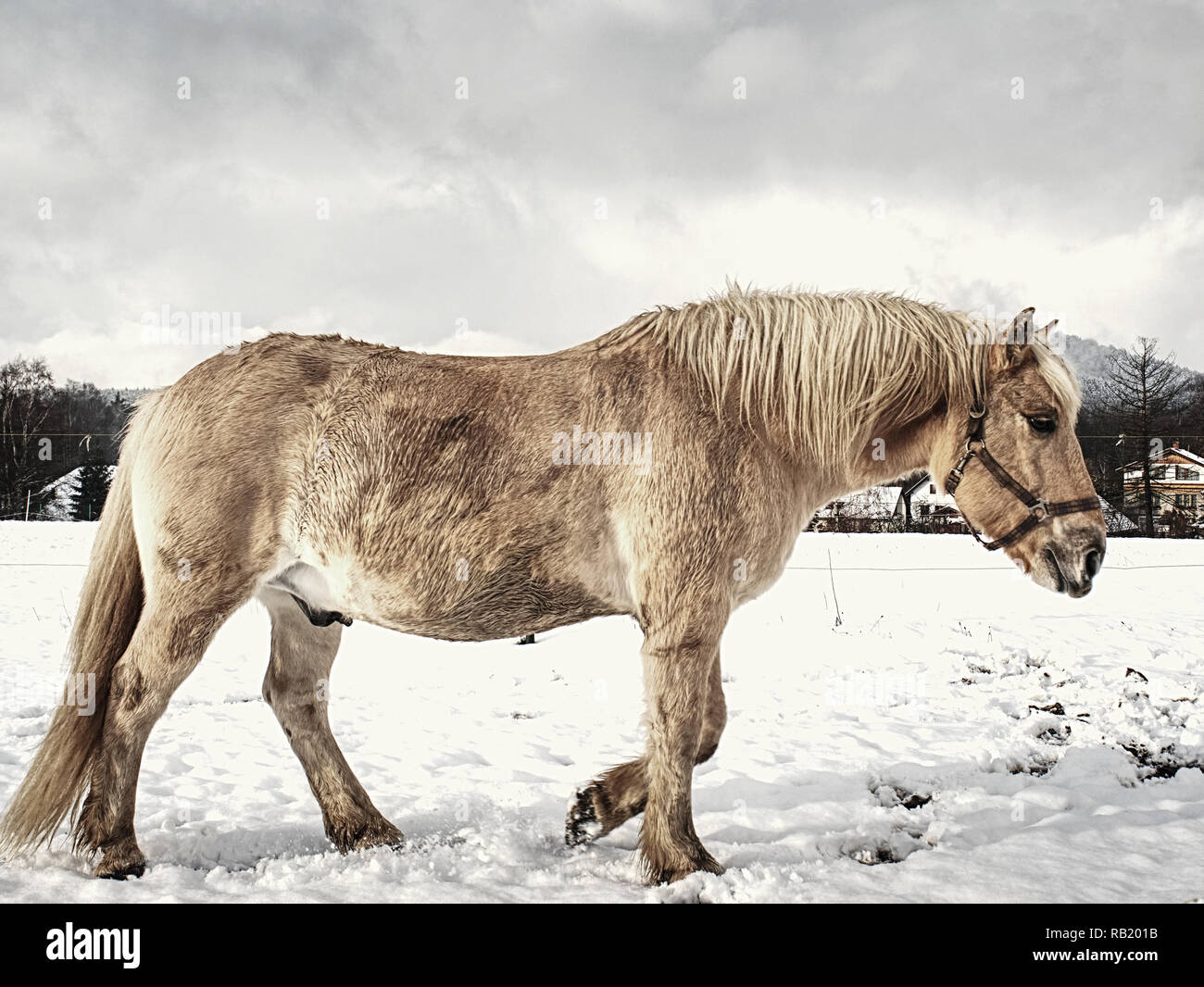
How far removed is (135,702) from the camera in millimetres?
3471

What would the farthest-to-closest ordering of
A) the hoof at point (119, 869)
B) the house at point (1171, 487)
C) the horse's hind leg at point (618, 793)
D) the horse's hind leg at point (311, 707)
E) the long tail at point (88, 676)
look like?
the house at point (1171, 487)
the horse's hind leg at point (311, 707)
the horse's hind leg at point (618, 793)
the long tail at point (88, 676)
the hoof at point (119, 869)

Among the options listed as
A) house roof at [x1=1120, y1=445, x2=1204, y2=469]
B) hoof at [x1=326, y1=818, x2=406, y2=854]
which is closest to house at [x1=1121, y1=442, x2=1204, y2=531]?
house roof at [x1=1120, y1=445, x2=1204, y2=469]

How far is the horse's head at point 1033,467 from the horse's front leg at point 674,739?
4.88 feet

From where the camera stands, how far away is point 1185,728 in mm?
5488

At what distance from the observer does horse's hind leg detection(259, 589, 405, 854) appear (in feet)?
12.8

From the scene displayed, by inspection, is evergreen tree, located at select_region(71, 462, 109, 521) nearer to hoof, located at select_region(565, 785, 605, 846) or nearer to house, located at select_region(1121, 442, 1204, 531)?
hoof, located at select_region(565, 785, 605, 846)

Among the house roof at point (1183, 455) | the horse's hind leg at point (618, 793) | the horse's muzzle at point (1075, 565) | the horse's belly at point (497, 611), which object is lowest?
the horse's hind leg at point (618, 793)

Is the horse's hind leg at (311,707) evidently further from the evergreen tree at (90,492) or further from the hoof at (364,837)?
the evergreen tree at (90,492)

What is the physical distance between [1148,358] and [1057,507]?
45.3 m

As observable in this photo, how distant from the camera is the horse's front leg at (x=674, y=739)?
10.7 ft

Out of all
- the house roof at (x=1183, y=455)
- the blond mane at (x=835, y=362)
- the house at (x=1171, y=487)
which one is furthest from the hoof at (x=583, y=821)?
the house roof at (x=1183, y=455)

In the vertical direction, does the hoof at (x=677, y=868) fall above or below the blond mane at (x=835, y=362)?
below

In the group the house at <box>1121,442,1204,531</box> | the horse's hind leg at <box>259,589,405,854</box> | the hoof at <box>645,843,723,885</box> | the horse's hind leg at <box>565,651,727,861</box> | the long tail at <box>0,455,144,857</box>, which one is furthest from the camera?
the house at <box>1121,442,1204,531</box>

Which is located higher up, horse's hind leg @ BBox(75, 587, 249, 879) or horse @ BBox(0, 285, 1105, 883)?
horse @ BBox(0, 285, 1105, 883)
